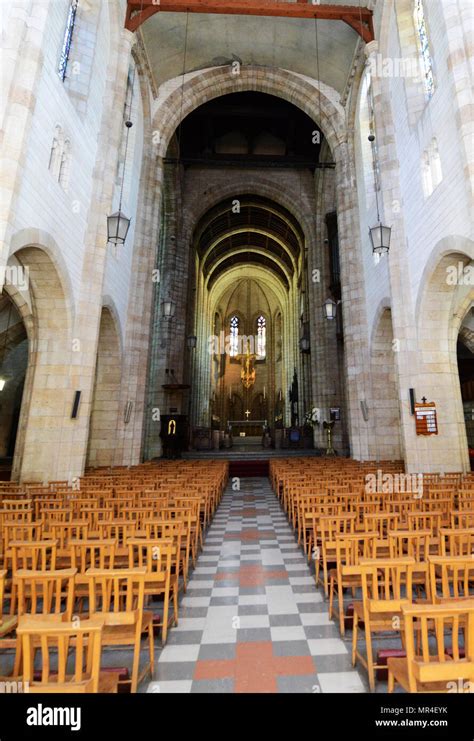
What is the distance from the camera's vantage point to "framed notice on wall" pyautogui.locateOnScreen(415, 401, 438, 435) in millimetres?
8258

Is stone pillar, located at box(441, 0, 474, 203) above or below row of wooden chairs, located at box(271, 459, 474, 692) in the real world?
above

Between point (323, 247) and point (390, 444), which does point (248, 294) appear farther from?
point (390, 444)

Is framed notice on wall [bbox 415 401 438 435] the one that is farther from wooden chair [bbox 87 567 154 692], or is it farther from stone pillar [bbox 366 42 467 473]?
wooden chair [bbox 87 567 154 692]

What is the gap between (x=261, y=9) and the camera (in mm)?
10211

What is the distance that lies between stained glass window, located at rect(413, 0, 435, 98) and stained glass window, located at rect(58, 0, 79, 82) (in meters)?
7.39

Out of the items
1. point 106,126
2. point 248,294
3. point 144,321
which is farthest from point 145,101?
point 248,294

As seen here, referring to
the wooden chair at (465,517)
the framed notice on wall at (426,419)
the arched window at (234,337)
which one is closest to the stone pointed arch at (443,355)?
the framed notice on wall at (426,419)

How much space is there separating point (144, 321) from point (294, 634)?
10.6 m

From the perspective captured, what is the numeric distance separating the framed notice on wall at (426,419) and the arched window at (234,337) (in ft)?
108

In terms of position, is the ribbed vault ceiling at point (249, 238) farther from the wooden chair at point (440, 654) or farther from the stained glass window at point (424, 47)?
the wooden chair at point (440, 654)

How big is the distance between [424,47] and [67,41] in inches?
300

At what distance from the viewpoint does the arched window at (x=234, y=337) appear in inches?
1619

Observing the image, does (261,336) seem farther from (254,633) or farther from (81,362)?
(254,633)

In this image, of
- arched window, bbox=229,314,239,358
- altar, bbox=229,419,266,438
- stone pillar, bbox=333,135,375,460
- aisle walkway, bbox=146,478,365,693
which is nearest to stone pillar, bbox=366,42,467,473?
stone pillar, bbox=333,135,375,460
